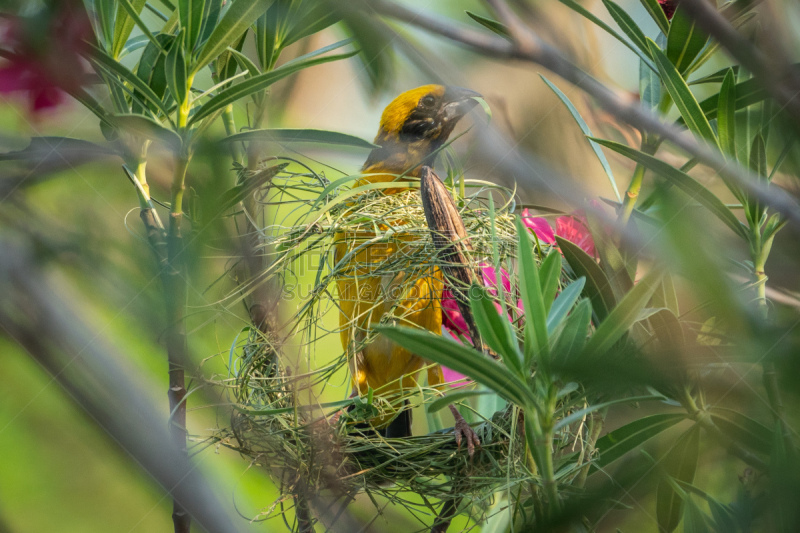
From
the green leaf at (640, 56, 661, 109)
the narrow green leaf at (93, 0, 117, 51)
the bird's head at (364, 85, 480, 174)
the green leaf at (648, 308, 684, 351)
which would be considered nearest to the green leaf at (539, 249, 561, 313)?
the green leaf at (648, 308, 684, 351)

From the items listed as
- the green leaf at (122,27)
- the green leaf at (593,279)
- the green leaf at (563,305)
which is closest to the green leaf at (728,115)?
the green leaf at (593,279)

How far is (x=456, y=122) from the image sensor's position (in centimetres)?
212

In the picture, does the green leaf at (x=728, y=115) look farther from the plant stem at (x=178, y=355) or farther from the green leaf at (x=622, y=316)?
the plant stem at (x=178, y=355)

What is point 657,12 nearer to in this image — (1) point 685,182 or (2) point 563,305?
(1) point 685,182

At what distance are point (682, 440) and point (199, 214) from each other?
0.88m

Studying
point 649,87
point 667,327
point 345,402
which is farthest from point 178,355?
point 649,87

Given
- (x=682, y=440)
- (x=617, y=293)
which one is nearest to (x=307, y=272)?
(x=617, y=293)

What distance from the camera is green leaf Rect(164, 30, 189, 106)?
1027mm

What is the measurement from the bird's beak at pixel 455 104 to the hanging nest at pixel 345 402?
0.77 metres

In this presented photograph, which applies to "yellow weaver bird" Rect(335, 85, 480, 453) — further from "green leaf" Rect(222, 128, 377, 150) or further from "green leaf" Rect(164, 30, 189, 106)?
"green leaf" Rect(164, 30, 189, 106)

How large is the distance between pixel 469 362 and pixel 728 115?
0.65 metres

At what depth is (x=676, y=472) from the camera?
40.3 inches

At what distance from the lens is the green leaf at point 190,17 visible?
1040 mm

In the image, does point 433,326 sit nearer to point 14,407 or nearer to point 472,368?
point 472,368
